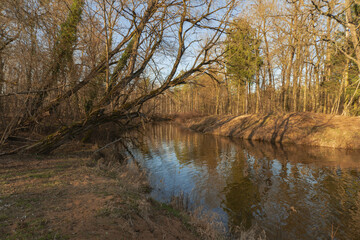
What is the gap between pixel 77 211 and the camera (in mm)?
3756

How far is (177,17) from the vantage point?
8.41 m

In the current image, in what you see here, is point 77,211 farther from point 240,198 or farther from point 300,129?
point 300,129

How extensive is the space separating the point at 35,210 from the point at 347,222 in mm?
7630

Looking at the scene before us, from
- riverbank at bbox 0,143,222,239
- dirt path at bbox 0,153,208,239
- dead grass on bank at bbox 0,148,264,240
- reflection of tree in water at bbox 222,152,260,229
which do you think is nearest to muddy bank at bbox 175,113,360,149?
reflection of tree in water at bbox 222,152,260,229

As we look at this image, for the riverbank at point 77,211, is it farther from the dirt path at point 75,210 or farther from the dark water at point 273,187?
the dark water at point 273,187

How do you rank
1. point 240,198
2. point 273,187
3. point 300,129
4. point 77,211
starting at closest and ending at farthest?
point 77,211 < point 240,198 < point 273,187 < point 300,129

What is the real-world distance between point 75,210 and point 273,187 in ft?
23.6

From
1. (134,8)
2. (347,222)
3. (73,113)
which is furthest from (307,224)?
(73,113)

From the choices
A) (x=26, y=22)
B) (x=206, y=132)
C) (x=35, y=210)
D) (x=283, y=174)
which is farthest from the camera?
(x=206, y=132)

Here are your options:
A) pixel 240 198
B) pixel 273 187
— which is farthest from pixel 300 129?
pixel 240 198

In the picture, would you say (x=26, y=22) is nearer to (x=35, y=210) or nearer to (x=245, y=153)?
(x=35, y=210)

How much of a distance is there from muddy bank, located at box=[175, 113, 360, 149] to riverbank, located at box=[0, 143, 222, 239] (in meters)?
15.8

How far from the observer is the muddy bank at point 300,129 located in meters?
15.3

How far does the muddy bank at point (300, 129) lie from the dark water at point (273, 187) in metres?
2.13
